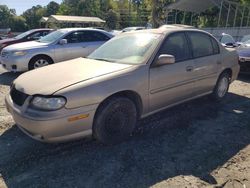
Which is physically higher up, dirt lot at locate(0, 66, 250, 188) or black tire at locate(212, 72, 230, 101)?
black tire at locate(212, 72, 230, 101)

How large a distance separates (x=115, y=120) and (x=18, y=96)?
1353 millimetres

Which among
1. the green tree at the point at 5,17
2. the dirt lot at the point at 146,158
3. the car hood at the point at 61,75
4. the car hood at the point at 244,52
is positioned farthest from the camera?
the green tree at the point at 5,17

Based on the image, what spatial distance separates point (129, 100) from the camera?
382 cm

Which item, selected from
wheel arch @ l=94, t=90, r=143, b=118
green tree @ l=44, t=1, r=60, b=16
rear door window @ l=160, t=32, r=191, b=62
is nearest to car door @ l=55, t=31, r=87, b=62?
rear door window @ l=160, t=32, r=191, b=62

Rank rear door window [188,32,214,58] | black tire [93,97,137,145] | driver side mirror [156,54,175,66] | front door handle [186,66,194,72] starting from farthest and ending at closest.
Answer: rear door window [188,32,214,58], front door handle [186,66,194,72], driver side mirror [156,54,175,66], black tire [93,97,137,145]

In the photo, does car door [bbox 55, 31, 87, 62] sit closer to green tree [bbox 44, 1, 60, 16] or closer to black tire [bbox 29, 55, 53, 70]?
black tire [bbox 29, 55, 53, 70]

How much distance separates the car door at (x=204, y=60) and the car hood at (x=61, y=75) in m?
1.63

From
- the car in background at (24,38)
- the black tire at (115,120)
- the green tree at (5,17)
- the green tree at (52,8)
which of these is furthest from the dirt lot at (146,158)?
the green tree at (52,8)

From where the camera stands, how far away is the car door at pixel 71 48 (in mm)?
8461

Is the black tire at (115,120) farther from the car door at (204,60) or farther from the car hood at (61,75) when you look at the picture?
the car door at (204,60)

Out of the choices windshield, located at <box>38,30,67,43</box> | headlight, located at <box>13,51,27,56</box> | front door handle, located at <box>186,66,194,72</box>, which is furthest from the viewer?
windshield, located at <box>38,30,67,43</box>

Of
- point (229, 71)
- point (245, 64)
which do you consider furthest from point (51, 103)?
point (245, 64)

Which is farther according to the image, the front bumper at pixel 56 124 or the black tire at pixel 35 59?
the black tire at pixel 35 59

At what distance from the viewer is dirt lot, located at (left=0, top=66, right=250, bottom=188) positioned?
3.04 meters
